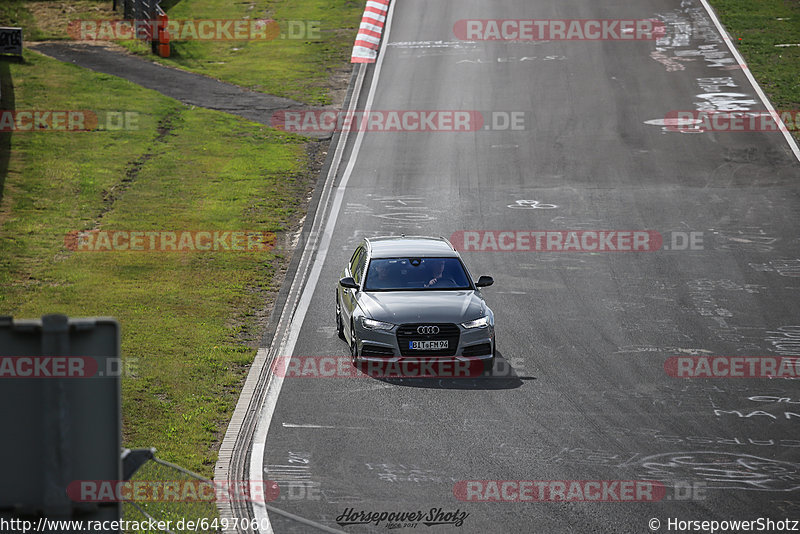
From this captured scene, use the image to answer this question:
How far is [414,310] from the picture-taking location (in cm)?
1378

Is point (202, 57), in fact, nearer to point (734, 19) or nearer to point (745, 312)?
point (734, 19)

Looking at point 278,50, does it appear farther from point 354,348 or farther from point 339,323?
point 354,348

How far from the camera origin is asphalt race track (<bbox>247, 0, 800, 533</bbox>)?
9.91 metres

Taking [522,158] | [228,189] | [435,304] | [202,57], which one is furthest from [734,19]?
[435,304]

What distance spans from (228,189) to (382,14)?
19903 mm

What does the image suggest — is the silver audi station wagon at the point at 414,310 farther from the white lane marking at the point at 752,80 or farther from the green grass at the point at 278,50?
the green grass at the point at 278,50

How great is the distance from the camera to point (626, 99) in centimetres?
3136

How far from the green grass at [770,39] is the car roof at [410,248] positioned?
16.8 m

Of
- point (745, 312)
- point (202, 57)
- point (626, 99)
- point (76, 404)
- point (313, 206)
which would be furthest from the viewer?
point (202, 57)

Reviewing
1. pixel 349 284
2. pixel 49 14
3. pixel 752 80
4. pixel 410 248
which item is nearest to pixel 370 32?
pixel 49 14

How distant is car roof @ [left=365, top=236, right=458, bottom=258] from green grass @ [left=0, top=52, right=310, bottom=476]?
8.66 ft

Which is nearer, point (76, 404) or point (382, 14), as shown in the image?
point (76, 404)

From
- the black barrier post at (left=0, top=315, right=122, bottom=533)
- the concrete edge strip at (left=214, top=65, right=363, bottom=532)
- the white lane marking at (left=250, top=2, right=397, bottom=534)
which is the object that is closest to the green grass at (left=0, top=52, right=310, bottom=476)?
the concrete edge strip at (left=214, top=65, right=363, bottom=532)

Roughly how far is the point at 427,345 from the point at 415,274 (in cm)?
176
